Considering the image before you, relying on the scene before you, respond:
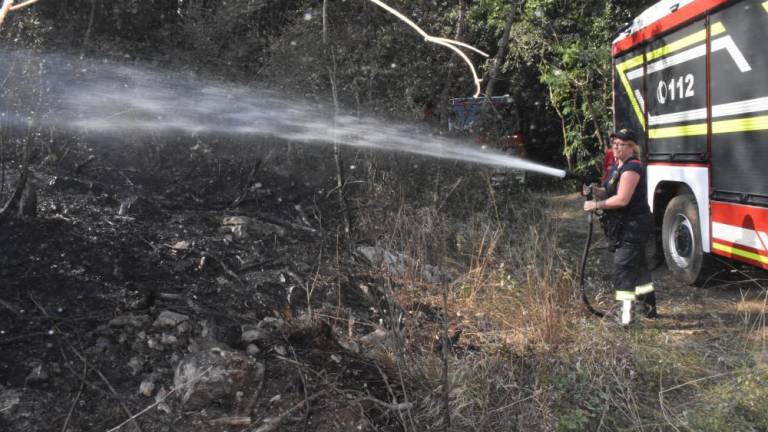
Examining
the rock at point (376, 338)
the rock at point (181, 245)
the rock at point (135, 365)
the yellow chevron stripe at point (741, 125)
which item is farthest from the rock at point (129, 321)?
the yellow chevron stripe at point (741, 125)

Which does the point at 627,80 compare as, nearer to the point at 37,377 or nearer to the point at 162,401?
the point at 162,401

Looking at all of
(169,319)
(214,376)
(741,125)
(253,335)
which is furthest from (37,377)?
(741,125)

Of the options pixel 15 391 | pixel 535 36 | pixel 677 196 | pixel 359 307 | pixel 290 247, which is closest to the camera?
pixel 15 391

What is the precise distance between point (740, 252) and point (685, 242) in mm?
1193

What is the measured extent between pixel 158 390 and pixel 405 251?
2387mm

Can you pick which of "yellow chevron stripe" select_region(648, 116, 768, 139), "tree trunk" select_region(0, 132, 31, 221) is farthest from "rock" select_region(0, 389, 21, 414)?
"yellow chevron stripe" select_region(648, 116, 768, 139)

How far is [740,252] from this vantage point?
17.2 feet

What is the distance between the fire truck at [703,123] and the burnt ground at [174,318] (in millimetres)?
3092

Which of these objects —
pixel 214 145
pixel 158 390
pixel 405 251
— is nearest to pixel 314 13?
pixel 214 145

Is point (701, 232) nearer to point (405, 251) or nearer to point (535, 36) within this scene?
point (405, 251)

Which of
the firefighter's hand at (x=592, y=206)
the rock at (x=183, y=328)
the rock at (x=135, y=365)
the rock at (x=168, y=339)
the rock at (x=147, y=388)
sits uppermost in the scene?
the firefighter's hand at (x=592, y=206)

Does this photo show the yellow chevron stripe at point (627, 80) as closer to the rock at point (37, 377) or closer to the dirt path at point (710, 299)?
the dirt path at point (710, 299)

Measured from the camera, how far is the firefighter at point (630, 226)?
492 centimetres

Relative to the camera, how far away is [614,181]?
517 cm
